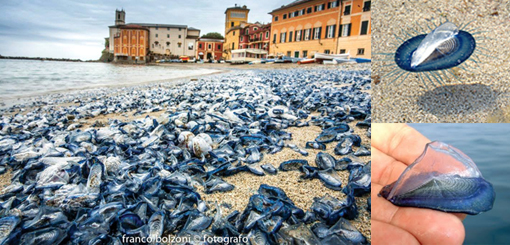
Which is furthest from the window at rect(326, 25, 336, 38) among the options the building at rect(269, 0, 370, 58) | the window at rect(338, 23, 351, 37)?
the window at rect(338, 23, 351, 37)

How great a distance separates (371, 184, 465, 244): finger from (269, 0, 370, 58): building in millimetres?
20144

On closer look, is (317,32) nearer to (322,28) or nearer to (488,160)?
(322,28)

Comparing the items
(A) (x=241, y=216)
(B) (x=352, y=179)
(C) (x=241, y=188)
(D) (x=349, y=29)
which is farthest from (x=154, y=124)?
(D) (x=349, y=29)

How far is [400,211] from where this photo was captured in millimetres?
1027

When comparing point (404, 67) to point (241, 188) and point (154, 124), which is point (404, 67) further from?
point (154, 124)

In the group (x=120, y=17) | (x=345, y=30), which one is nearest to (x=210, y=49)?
(x=120, y=17)

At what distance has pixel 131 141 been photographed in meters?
3.10

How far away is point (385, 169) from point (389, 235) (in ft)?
1.05

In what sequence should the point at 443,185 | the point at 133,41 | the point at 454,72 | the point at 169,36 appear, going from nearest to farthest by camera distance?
1. the point at 443,185
2. the point at 454,72
3. the point at 133,41
4. the point at 169,36

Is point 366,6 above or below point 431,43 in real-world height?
above

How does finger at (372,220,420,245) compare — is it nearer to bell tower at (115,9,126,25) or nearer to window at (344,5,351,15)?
window at (344,5,351,15)

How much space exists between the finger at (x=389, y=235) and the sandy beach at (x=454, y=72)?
1.96 ft

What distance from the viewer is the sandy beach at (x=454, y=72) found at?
52.7 inches

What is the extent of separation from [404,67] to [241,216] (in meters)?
1.23
